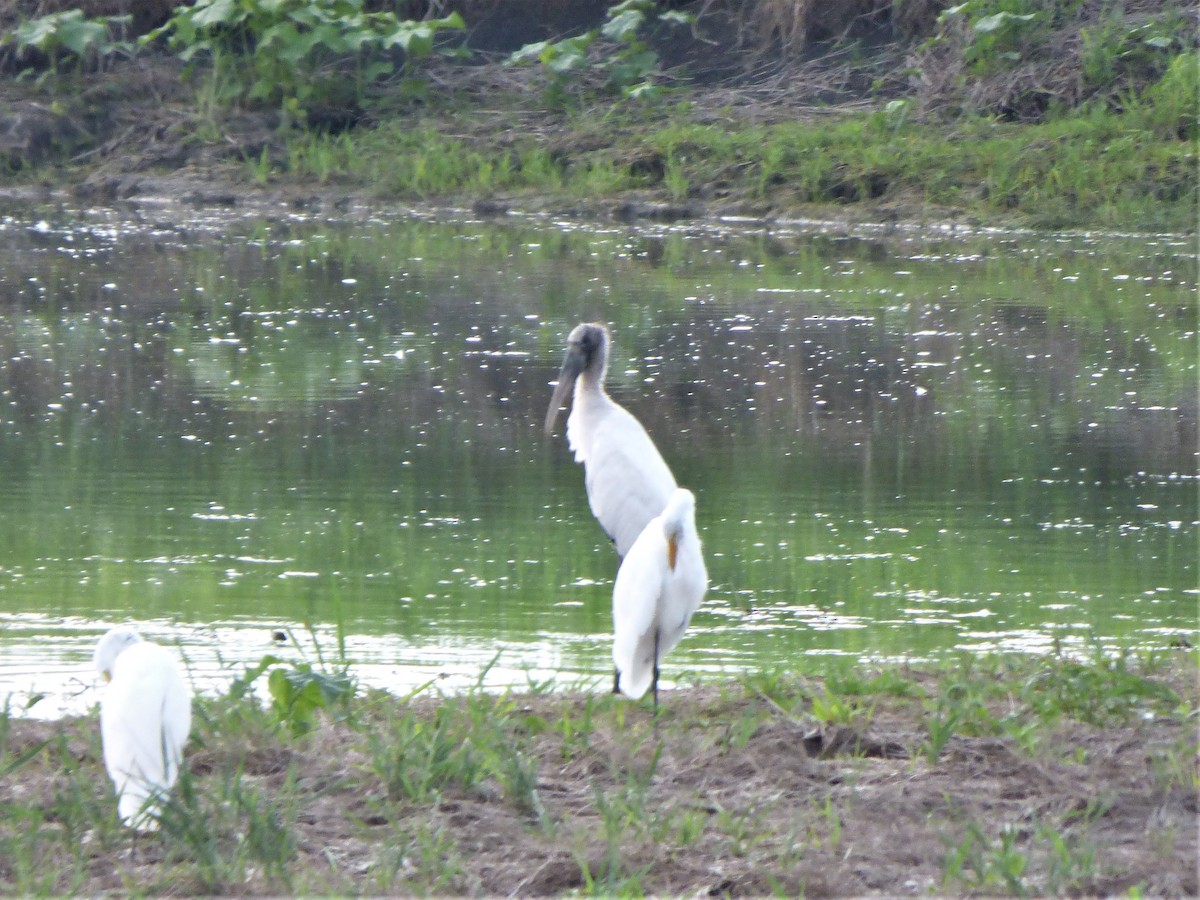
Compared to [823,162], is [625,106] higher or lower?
higher

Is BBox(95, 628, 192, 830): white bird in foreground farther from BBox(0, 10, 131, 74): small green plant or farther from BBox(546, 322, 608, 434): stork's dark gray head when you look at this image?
BBox(0, 10, 131, 74): small green plant

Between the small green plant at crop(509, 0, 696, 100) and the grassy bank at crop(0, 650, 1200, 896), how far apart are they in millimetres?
14018

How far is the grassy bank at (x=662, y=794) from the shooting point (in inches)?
128

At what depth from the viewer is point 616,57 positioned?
1861cm

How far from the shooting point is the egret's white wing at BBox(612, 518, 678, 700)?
14.4ft

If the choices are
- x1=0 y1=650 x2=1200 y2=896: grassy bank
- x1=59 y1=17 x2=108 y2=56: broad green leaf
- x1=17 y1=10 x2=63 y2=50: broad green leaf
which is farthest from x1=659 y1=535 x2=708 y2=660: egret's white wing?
x1=17 y1=10 x2=63 y2=50: broad green leaf

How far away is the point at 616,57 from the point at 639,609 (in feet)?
48.6

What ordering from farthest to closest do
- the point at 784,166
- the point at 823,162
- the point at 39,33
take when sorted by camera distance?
the point at 39,33, the point at 784,166, the point at 823,162

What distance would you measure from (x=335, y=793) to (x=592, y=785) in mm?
498

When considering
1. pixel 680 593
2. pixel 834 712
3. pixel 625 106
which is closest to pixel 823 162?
pixel 625 106

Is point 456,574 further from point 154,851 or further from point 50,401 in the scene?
point 50,401

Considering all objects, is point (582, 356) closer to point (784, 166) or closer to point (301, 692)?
point (301, 692)

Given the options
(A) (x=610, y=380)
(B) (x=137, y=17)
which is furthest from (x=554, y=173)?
(A) (x=610, y=380)

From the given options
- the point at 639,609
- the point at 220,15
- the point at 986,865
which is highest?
the point at 220,15
